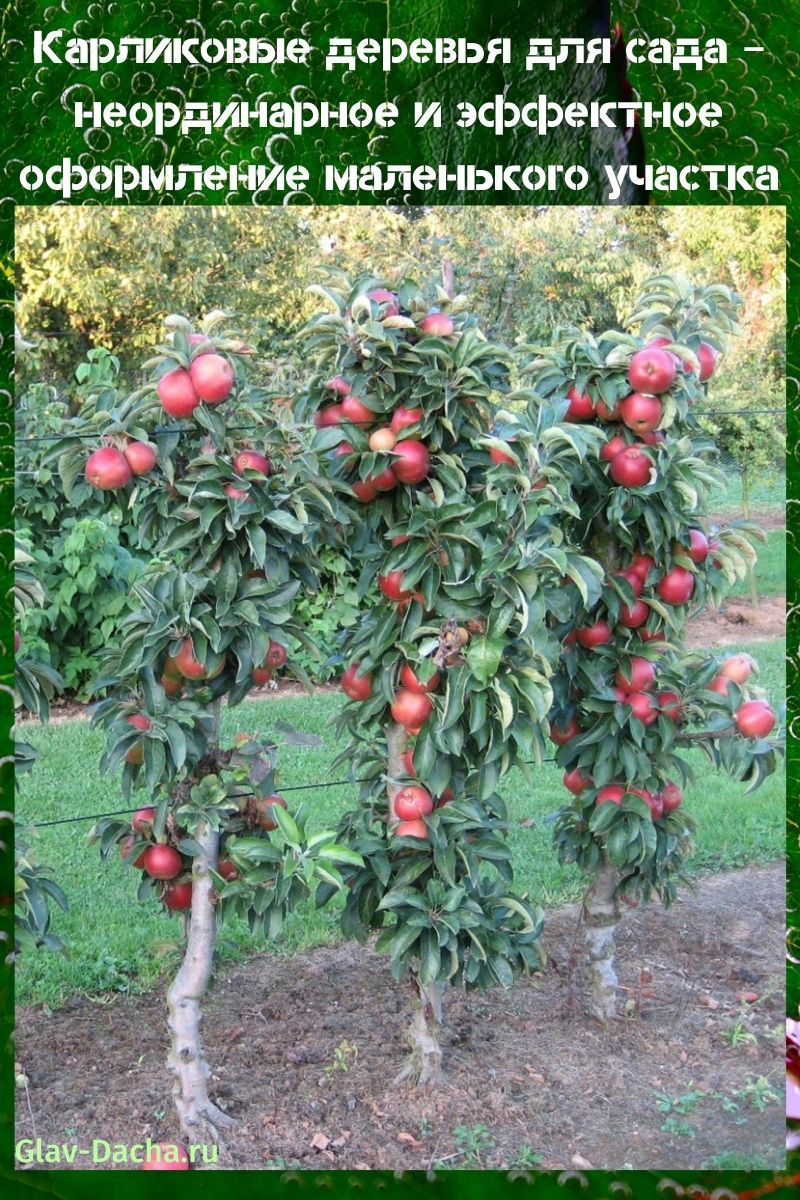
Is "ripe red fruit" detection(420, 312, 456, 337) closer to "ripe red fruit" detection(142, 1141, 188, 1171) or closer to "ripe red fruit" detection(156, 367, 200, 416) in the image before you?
"ripe red fruit" detection(156, 367, 200, 416)

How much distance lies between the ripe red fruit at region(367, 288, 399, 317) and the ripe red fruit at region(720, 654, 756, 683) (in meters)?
0.63

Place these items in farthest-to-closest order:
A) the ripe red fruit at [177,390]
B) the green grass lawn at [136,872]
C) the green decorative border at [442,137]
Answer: the green grass lawn at [136,872]
the ripe red fruit at [177,390]
the green decorative border at [442,137]

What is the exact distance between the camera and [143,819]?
1183 millimetres

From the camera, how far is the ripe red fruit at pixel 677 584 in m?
1.30

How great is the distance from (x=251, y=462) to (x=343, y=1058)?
32.3 inches

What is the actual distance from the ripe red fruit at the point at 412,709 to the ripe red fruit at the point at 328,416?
1.04 feet

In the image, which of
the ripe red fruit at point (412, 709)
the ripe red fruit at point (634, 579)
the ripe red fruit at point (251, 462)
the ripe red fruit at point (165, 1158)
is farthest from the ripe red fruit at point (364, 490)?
the ripe red fruit at point (165, 1158)

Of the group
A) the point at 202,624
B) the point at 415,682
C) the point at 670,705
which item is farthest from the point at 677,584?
the point at 202,624

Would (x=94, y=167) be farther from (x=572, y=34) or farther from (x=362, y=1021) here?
(x=362, y=1021)

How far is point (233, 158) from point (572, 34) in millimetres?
342

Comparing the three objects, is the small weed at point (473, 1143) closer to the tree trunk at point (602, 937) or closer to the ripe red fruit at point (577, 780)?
the tree trunk at point (602, 937)

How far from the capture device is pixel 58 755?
2.00 metres

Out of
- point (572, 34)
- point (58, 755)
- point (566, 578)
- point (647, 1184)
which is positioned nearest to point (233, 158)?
point (572, 34)

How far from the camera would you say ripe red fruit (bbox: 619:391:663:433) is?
Result: 118 cm
